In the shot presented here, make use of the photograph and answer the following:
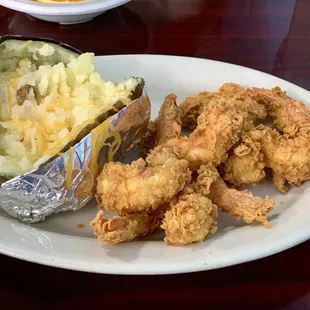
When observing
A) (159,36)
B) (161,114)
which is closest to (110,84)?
(161,114)

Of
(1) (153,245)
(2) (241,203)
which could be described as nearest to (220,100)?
(2) (241,203)

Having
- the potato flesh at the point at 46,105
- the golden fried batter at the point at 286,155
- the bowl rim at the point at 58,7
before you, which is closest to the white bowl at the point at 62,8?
the bowl rim at the point at 58,7

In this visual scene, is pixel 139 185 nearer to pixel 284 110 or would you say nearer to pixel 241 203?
pixel 241 203

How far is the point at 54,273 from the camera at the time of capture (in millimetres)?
853

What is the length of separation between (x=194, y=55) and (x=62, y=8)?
368 millimetres

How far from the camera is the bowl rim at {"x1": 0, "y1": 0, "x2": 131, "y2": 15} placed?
1404 mm

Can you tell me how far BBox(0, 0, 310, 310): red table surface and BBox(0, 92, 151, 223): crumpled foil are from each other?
0.30 feet

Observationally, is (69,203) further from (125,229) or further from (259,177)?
(259,177)

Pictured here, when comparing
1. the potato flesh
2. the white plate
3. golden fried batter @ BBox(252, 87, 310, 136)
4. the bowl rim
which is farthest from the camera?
the bowl rim

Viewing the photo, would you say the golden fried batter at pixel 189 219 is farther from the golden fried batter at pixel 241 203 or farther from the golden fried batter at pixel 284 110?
the golden fried batter at pixel 284 110

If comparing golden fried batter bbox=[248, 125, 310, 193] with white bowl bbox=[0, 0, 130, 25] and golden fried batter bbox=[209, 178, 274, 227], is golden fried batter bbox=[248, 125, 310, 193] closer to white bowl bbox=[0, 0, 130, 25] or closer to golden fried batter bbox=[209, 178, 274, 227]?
golden fried batter bbox=[209, 178, 274, 227]

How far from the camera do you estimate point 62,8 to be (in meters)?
1.41

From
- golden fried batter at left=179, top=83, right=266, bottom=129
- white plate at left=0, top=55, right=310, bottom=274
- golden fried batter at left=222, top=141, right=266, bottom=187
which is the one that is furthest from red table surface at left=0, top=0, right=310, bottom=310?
golden fried batter at left=179, top=83, right=266, bottom=129

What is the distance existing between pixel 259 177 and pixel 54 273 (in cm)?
40
